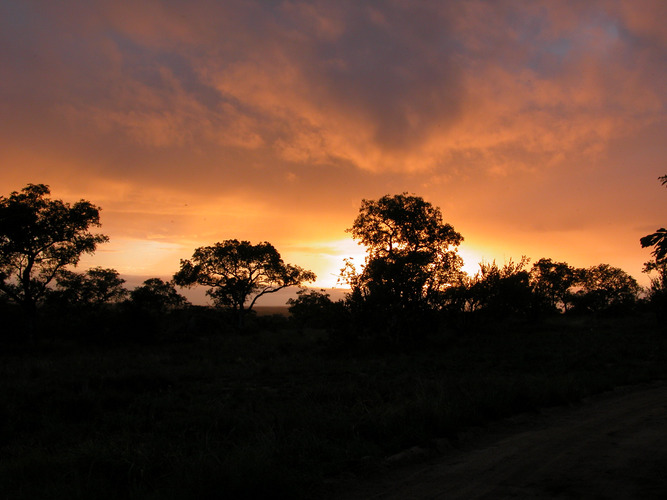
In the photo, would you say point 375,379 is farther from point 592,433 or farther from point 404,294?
point 404,294

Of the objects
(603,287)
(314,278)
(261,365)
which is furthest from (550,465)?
(603,287)

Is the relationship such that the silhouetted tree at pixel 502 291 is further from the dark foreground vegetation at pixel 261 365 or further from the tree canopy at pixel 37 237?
the tree canopy at pixel 37 237

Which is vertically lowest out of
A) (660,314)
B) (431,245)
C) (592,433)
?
(592,433)

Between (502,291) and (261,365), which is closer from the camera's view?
Answer: (261,365)

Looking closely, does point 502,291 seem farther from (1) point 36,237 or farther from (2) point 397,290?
(1) point 36,237

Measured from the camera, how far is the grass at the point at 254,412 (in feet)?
17.2

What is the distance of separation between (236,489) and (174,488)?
2.50 feet

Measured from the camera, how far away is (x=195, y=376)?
1593 cm

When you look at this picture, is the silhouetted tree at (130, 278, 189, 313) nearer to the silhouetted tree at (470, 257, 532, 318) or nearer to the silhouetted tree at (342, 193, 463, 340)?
the silhouetted tree at (342, 193, 463, 340)

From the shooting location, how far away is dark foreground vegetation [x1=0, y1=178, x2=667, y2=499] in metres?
A: 5.76

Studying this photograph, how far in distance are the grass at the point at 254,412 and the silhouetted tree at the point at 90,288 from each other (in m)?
7.55

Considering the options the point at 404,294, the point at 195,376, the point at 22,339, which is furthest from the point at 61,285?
the point at 404,294

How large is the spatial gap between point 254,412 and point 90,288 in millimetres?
27713

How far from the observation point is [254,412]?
951cm
